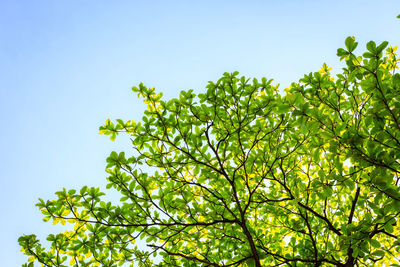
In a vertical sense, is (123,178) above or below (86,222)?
above

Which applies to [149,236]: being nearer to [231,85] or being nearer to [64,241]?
[64,241]

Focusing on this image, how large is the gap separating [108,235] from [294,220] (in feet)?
9.42

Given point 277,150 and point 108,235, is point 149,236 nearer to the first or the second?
point 108,235

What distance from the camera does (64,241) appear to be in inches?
139

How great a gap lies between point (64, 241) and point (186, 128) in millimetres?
2156

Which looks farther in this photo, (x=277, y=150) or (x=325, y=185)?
(x=277, y=150)

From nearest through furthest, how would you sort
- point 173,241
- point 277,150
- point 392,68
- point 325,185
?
point 325,185 < point 277,150 < point 173,241 < point 392,68

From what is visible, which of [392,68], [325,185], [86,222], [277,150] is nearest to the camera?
[325,185]

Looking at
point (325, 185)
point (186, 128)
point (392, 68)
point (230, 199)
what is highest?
point (392, 68)

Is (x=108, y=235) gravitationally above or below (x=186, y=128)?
below

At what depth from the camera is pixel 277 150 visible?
12.0 feet

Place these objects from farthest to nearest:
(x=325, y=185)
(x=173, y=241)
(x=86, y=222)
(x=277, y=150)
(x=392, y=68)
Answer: (x=392, y=68)
(x=173, y=241)
(x=277, y=150)
(x=86, y=222)
(x=325, y=185)

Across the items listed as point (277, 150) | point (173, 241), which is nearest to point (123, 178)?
point (173, 241)

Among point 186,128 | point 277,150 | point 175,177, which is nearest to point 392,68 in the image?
point 277,150
